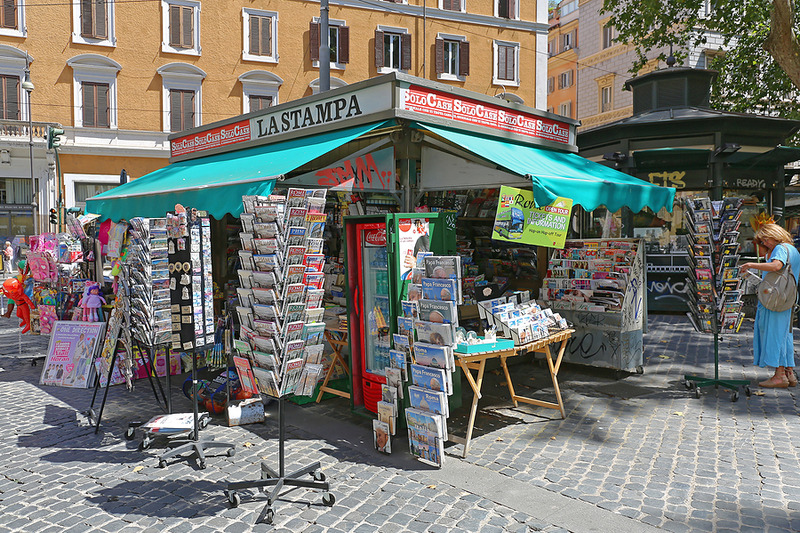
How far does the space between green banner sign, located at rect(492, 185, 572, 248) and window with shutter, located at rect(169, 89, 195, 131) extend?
2084cm

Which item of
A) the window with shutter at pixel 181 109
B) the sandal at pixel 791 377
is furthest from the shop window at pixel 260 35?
the sandal at pixel 791 377

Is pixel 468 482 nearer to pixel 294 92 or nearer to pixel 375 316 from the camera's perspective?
pixel 375 316

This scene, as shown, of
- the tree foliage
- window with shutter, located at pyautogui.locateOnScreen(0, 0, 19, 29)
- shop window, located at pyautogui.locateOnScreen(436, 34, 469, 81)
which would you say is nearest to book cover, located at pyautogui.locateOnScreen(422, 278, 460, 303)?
the tree foliage

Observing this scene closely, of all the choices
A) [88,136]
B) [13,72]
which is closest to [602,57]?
[88,136]

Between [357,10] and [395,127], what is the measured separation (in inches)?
870

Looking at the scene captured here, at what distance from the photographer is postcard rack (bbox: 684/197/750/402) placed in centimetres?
→ 624

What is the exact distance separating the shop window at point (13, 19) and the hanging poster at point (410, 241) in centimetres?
2344

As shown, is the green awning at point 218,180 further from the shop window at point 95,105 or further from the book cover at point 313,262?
the shop window at point 95,105

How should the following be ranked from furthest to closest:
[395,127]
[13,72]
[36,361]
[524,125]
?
[13,72] < [36,361] < [524,125] < [395,127]

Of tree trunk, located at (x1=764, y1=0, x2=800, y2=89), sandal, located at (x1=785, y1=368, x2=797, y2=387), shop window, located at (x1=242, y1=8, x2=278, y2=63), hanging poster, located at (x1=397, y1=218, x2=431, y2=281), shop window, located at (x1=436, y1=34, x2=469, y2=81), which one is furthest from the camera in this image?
shop window, located at (x1=436, y1=34, x2=469, y2=81)

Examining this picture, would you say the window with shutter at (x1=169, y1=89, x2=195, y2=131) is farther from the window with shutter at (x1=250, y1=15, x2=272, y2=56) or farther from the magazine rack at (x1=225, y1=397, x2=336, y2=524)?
the magazine rack at (x1=225, y1=397, x2=336, y2=524)

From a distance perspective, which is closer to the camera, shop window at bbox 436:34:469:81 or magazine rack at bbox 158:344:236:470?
magazine rack at bbox 158:344:236:470

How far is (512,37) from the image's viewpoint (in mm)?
28562

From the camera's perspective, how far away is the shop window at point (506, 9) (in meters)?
28.3
